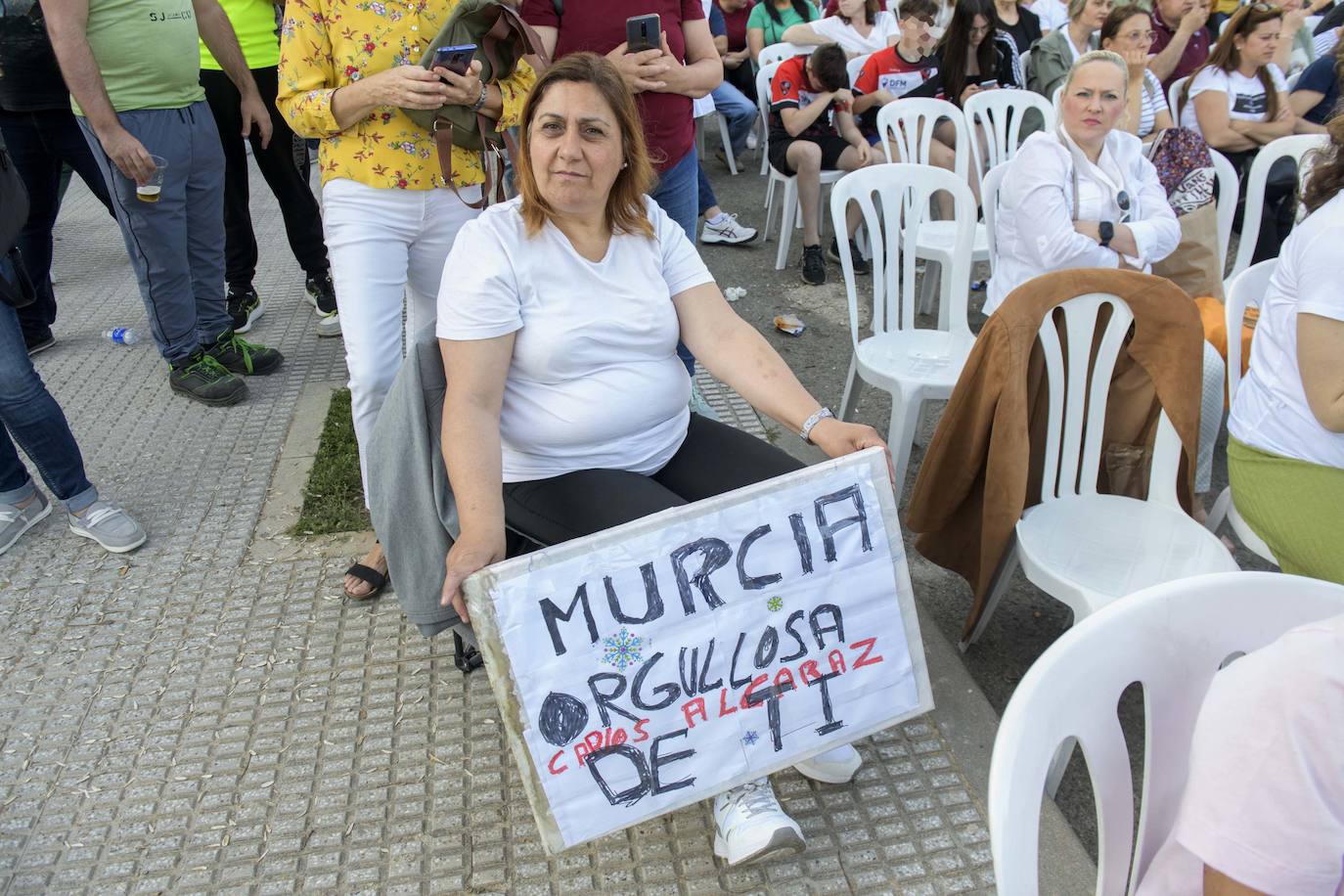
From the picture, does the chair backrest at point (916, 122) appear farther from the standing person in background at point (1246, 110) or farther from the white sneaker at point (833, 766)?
the white sneaker at point (833, 766)

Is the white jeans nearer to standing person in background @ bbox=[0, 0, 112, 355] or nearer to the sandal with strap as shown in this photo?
the sandal with strap

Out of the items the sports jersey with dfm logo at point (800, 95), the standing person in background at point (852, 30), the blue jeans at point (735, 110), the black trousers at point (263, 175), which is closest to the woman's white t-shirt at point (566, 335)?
the black trousers at point (263, 175)

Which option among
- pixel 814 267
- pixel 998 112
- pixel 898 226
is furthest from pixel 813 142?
pixel 898 226

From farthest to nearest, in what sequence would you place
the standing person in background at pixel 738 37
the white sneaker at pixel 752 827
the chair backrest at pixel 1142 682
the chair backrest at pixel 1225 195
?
the standing person in background at pixel 738 37
the chair backrest at pixel 1225 195
the white sneaker at pixel 752 827
the chair backrest at pixel 1142 682

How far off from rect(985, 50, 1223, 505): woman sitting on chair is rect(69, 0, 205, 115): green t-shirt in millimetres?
3198

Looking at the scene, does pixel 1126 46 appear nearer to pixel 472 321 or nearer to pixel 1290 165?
pixel 1290 165

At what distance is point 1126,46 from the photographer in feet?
14.9

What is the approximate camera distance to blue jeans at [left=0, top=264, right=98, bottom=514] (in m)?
2.65

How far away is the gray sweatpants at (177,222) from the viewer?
3.38m

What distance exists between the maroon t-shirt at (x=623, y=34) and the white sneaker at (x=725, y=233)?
2.99 meters

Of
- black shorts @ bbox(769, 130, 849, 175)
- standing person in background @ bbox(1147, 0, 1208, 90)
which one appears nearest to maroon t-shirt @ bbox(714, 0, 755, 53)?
black shorts @ bbox(769, 130, 849, 175)

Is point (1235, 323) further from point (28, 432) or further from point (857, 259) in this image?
point (28, 432)

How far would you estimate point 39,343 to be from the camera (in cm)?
432

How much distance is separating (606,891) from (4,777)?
1.47m
